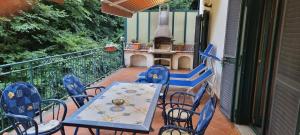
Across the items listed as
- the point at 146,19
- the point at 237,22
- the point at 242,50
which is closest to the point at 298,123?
the point at 242,50

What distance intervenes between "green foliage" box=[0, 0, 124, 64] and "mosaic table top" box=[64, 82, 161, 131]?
17.1 ft

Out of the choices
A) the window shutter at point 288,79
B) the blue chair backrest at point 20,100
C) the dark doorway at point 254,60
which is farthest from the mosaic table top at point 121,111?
the dark doorway at point 254,60

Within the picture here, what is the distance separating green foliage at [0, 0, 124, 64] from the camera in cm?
789

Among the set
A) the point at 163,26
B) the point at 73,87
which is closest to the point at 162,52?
the point at 163,26

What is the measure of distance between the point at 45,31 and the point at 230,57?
25.4 feet

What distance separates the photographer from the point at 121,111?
7.49ft

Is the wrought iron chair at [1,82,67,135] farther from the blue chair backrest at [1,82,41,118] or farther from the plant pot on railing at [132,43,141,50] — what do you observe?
the plant pot on railing at [132,43,141,50]

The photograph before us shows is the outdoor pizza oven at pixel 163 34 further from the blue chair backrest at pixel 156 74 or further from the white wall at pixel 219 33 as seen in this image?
the blue chair backrest at pixel 156 74

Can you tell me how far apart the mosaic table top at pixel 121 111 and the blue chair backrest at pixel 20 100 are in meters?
0.74

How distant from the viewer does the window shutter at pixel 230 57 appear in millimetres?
3824

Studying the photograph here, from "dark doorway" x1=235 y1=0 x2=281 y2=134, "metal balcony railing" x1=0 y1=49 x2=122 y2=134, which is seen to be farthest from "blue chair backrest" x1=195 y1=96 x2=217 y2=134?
"metal balcony railing" x1=0 y1=49 x2=122 y2=134

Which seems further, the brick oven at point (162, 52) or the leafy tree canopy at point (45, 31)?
the brick oven at point (162, 52)

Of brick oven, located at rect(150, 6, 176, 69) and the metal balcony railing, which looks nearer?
the metal balcony railing

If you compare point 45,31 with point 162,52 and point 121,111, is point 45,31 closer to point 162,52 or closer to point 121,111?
point 162,52
